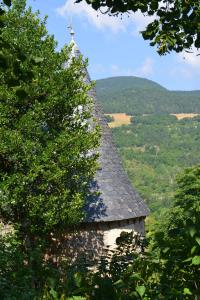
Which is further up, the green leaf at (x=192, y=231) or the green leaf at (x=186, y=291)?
the green leaf at (x=192, y=231)

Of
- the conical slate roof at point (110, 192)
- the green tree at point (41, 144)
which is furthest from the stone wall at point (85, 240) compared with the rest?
the green tree at point (41, 144)

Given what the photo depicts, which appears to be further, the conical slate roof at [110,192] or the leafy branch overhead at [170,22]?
the conical slate roof at [110,192]

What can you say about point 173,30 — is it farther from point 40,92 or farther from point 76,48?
point 76,48

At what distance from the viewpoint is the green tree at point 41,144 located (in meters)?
12.3

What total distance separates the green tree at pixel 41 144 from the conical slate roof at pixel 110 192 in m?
1.19

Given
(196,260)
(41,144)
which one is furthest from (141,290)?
(41,144)

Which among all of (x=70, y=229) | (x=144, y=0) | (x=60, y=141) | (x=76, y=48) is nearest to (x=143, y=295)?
(x=144, y=0)

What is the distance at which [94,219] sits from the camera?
14.6 m

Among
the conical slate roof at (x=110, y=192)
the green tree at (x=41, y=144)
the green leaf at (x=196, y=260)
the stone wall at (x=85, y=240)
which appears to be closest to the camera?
the green leaf at (x=196, y=260)

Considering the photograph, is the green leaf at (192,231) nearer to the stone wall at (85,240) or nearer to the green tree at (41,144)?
the green tree at (41,144)

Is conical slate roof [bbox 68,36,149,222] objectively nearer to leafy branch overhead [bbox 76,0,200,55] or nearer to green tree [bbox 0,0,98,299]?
green tree [bbox 0,0,98,299]

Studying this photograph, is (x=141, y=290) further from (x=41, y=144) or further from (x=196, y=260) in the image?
(x=41, y=144)

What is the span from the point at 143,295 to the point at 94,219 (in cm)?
1111

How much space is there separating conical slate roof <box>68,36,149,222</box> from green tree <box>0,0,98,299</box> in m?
1.19
